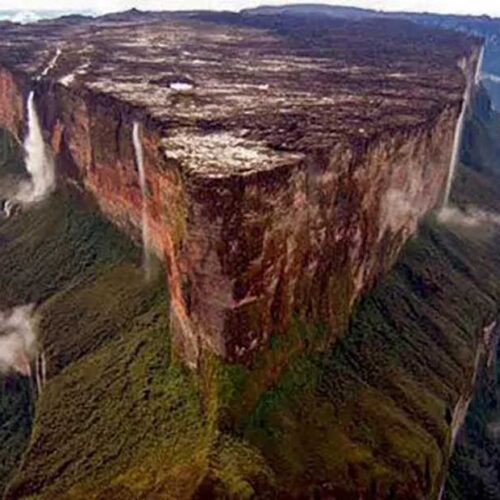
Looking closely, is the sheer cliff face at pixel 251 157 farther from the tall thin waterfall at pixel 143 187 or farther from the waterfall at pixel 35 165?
A: the waterfall at pixel 35 165

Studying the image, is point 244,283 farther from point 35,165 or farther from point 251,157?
point 35,165

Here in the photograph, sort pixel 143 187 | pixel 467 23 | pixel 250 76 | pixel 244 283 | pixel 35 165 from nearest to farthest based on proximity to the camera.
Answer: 1. pixel 244 283
2. pixel 143 187
3. pixel 35 165
4. pixel 250 76
5. pixel 467 23

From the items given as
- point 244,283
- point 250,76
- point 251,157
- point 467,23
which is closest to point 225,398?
point 244,283

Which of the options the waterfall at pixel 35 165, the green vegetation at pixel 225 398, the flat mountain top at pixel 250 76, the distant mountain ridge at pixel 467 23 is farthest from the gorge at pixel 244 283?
the distant mountain ridge at pixel 467 23

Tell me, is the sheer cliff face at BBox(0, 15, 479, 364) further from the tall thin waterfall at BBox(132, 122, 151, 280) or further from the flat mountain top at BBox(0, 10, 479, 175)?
the tall thin waterfall at BBox(132, 122, 151, 280)

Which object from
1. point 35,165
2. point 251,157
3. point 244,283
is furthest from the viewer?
point 35,165

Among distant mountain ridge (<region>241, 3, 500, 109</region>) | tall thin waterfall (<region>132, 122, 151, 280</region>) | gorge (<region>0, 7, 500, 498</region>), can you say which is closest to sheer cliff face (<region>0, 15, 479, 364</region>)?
gorge (<region>0, 7, 500, 498</region>)

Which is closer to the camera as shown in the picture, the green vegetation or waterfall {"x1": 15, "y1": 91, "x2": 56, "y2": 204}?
the green vegetation
